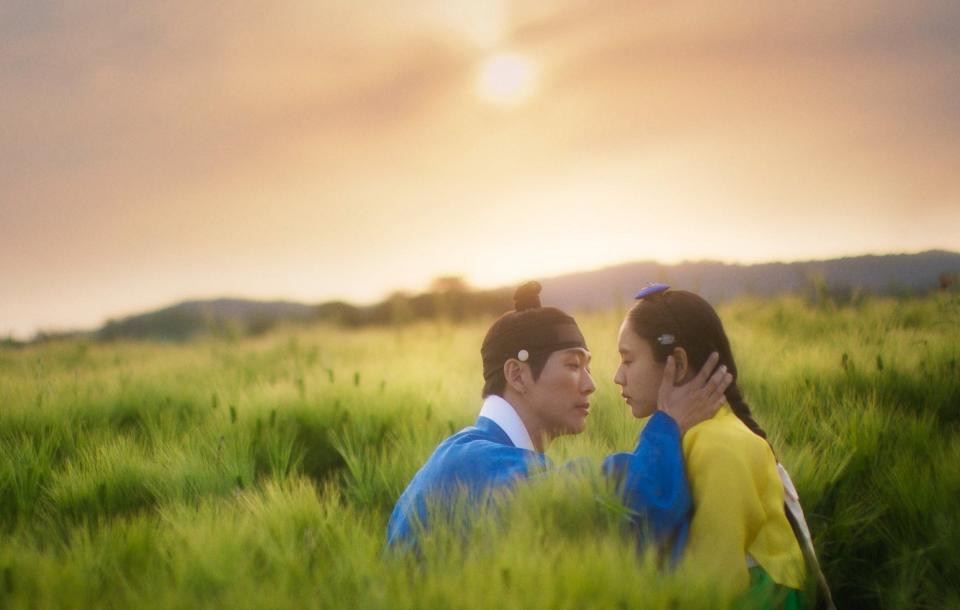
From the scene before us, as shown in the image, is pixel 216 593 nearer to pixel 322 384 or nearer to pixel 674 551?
pixel 674 551

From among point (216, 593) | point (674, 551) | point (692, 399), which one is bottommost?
point (674, 551)

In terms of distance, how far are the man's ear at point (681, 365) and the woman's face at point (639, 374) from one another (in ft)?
0.20

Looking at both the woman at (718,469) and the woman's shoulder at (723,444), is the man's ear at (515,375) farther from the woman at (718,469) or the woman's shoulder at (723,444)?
the woman's shoulder at (723,444)

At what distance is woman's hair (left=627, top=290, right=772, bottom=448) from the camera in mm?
3006

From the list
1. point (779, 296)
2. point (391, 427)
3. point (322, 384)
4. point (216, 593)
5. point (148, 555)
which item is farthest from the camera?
point (779, 296)

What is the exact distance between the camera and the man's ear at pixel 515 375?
3.59 meters

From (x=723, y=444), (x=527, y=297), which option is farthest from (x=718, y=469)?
(x=527, y=297)

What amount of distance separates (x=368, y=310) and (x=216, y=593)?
26.3 metres

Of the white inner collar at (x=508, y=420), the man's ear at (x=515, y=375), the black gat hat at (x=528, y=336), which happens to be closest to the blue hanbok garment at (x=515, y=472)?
the white inner collar at (x=508, y=420)

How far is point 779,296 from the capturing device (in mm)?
10031

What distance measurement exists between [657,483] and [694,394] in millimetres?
399

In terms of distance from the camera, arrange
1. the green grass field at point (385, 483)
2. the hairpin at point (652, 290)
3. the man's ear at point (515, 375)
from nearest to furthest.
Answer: the green grass field at point (385, 483) → the hairpin at point (652, 290) → the man's ear at point (515, 375)

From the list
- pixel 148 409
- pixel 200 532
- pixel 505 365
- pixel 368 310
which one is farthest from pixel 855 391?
pixel 368 310

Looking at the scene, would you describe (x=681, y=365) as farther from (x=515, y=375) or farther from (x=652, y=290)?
(x=515, y=375)
